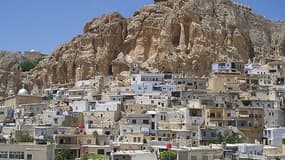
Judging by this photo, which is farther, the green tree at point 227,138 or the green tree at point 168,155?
the green tree at point 227,138

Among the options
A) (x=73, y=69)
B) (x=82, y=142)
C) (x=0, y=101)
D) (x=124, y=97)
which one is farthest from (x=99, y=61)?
(x=82, y=142)

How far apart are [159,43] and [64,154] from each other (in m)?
33.5

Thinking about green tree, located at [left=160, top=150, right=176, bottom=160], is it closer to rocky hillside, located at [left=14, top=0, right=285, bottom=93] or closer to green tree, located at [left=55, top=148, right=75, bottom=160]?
green tree, located at [left=55, top=148, right=75, bottom=160]

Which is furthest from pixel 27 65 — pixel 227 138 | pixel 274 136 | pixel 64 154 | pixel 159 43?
pixel 274 136

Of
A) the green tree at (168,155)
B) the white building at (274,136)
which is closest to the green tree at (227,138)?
the white building at (274,136)

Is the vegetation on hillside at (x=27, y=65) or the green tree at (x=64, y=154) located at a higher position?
the vegetation on hillside at (x=27, y=65)

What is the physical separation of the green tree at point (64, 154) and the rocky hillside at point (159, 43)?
28.7 m

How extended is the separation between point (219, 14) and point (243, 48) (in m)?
Answer: 5.39

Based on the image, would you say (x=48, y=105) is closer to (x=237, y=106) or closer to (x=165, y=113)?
(x=165, y=113)

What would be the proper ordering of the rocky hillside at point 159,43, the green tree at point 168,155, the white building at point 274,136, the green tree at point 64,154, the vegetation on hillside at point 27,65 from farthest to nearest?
the vegetation on hillside at point 27,65, the rocky hillside at point 159,43, the white building at point 274,136, the green tree at point 64,154, the green tree at point 168,155

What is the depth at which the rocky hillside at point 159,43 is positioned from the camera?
72.4 metres

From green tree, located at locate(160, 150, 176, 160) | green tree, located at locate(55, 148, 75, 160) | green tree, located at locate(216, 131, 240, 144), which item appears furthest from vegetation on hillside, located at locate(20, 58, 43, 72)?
green tree, located at locate(160, 150, 176, 160)

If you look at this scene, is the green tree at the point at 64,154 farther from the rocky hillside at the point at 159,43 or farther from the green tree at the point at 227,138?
the rocky hillside at the point at 159,43

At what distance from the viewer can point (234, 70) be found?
6494cm
